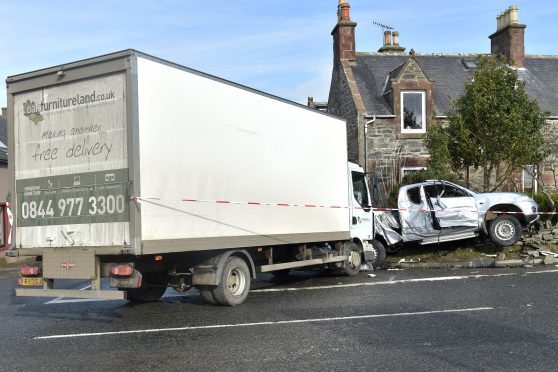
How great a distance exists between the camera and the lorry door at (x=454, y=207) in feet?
49.6

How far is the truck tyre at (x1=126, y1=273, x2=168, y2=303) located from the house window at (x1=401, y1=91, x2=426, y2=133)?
16.5 metres

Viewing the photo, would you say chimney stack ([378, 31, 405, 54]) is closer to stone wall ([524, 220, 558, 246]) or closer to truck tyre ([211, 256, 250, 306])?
stone wall ([524, 220, 558, 246])

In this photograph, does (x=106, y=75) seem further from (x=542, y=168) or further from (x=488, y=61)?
(x=542, y=168)

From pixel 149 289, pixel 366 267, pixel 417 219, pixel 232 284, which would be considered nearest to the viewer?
pixel 232 284

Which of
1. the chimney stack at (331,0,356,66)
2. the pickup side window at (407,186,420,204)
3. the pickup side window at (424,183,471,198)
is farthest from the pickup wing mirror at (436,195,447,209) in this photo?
the chimney stack at (331,0,356,66)

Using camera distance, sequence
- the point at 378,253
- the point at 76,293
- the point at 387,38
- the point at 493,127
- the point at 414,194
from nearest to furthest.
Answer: the point at 76,293, the point at 378,253, the point at 414,194, the point at 493,127, the point at 387,38

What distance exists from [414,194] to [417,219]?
0.69m

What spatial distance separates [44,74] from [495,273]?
974 cm

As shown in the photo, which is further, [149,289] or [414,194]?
[414,194]

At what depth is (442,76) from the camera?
88.0 feet

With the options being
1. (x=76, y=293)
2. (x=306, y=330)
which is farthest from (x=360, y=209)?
(x=76, y=293)

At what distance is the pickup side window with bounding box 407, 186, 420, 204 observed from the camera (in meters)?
15.7

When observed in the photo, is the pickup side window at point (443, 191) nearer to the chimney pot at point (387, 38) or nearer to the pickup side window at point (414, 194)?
the pickup side window at point (414, 194)

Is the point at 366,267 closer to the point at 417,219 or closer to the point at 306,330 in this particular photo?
the point at 417,219
